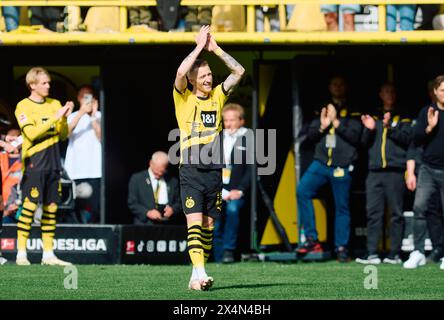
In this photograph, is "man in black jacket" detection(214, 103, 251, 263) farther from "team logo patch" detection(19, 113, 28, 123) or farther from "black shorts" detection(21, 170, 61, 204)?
"team logo patch" detection(19, 113, 28, 123)

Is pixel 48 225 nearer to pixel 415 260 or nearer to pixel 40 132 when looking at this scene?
pixel 40 132

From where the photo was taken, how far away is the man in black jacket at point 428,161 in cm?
1386

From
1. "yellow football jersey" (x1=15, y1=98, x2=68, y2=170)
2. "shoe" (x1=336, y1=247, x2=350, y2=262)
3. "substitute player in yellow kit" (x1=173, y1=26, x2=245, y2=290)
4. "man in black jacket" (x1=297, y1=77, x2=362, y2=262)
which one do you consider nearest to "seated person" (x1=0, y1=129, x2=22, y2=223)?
"yellow football jersey" (x1=15, y1=98, x2=68, y2=170)

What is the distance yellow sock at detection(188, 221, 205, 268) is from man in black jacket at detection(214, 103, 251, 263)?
429cm

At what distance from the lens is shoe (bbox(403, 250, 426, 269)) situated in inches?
543

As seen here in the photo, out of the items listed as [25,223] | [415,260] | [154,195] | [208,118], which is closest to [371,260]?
[415,260]

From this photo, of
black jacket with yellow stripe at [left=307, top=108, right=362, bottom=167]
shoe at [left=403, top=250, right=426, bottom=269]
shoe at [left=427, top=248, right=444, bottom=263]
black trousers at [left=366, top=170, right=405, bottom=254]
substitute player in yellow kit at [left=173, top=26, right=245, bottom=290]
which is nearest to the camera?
substitute player in yellow kit at [left=173, top=26, right=245, bottom=290]

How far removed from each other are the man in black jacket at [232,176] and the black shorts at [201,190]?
4.07m

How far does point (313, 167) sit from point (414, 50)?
1.98 meters

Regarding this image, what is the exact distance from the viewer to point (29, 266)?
13.7 metres

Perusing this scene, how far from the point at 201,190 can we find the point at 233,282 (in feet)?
4.42

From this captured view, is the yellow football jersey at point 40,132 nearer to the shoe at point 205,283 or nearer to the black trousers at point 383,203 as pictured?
the black trousers at point 383,203
